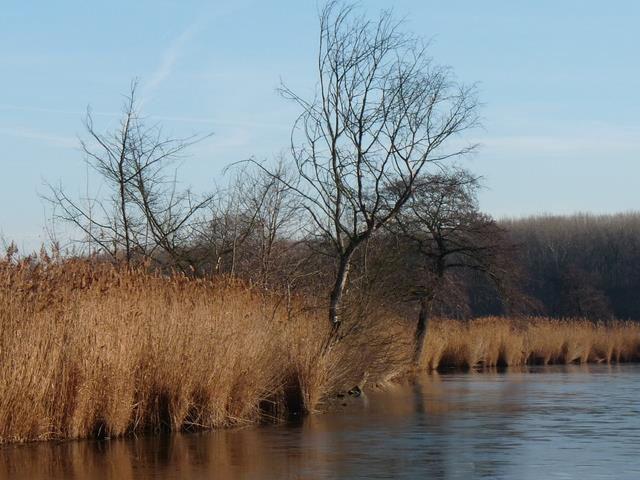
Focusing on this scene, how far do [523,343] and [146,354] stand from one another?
28.5 m

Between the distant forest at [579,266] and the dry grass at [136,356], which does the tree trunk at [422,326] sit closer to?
the dry grass at [136,356]

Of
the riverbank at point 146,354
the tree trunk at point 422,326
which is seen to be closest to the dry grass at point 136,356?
the riverbank at point 146,354

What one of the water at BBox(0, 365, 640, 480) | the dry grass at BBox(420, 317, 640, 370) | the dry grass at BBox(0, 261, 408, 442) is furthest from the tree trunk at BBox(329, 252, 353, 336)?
the dry grass at BBox(420, 317, 640, 370)

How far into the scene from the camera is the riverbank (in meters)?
12.9

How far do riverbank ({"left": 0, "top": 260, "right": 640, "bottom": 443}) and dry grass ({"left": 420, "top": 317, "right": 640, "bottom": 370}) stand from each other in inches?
713

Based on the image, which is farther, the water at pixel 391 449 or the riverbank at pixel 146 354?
the riverbank at pixel 146 354

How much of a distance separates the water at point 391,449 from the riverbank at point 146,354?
20.4 inches

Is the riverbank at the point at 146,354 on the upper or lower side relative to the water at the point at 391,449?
upper

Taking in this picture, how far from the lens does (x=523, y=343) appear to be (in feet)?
134

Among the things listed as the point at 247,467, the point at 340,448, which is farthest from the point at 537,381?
the point at 247,467

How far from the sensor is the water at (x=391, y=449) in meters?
11.0

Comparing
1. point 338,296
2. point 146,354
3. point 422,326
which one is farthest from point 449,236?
point 146,354

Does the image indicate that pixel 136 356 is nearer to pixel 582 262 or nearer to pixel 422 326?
pixel 422 326

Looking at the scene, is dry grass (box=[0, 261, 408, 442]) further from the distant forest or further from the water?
the distant forest
